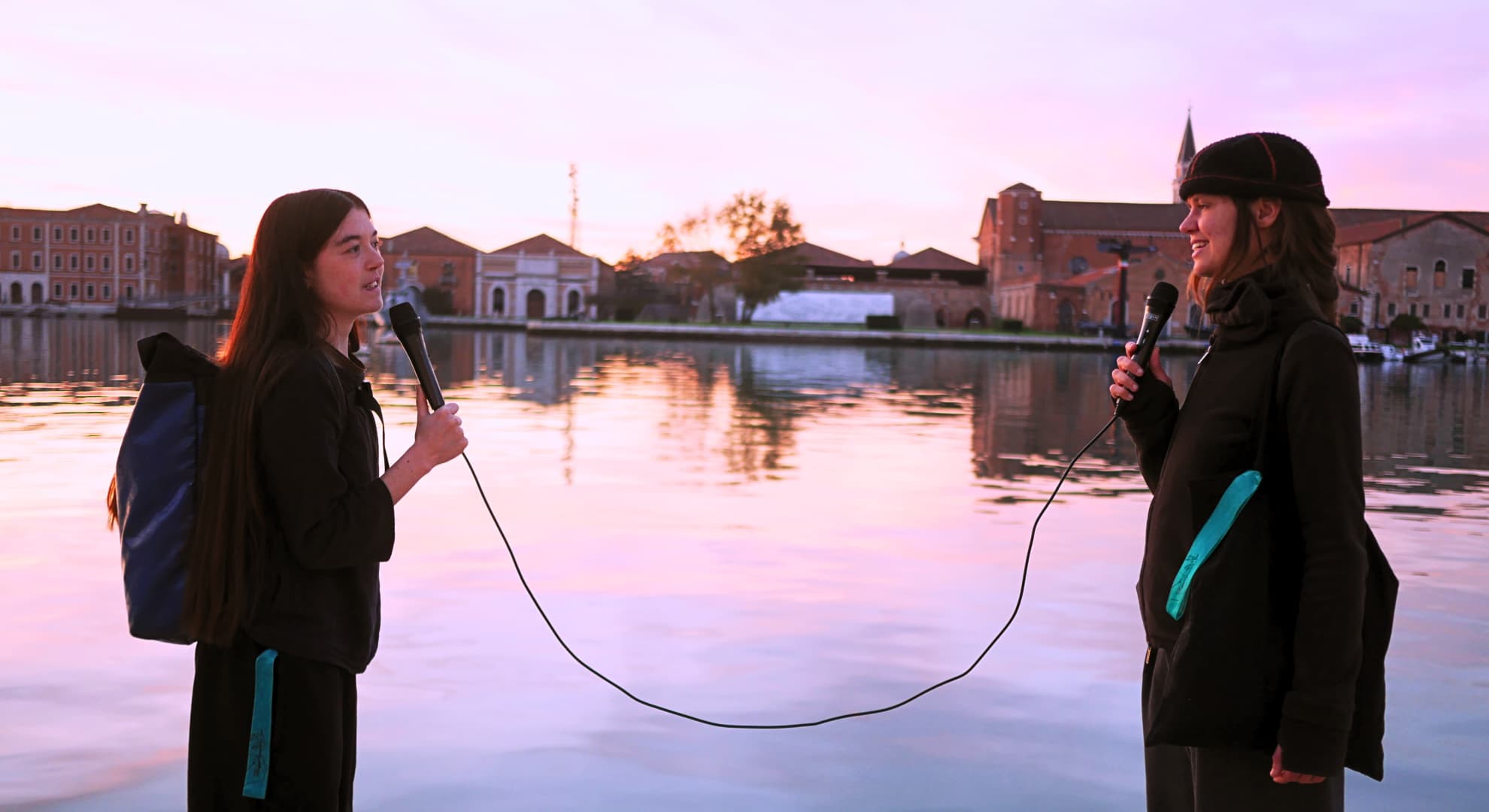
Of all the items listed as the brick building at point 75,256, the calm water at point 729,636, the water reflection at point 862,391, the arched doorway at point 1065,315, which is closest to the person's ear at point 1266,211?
the calm water at point 729,636

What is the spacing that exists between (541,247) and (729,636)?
75624 mm

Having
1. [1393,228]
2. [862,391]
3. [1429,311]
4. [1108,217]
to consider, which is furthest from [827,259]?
[862,391]

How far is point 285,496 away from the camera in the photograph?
6.22ft

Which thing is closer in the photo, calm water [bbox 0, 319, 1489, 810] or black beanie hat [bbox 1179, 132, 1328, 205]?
black beanie hat [bbox 1179, 132, 1328, 205]

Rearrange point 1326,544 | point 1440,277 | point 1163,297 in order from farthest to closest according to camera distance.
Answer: point 1440,277 < point 1163,297 < point 1326,544

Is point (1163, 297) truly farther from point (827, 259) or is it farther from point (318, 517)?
point (827, 259)

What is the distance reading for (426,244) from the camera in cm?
8038

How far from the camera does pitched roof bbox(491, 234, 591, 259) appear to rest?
3039 inches

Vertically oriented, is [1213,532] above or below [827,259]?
below

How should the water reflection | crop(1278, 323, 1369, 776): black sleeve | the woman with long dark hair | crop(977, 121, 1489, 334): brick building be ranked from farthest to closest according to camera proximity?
1. crop(977, 121, 1489, 334): brick building
2. the water reflection
3. the woman with long dark hair
4. crop(1278, 323, 1369, 776): black sleeve

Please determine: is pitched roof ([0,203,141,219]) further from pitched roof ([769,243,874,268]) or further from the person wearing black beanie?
the person wearing black beanie

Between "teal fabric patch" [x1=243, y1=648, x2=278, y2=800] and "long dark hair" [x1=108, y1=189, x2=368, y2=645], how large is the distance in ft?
0.23

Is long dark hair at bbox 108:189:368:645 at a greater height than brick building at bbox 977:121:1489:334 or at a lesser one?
lesser

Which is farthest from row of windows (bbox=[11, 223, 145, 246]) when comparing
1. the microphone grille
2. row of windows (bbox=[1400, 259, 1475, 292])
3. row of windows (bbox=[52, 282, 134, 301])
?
the microphone grille
